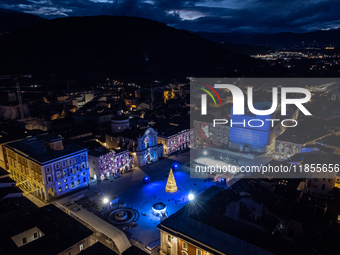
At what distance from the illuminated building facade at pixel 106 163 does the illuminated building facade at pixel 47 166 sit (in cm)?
198

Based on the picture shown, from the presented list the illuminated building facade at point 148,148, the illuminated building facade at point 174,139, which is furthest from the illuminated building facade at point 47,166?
the illuminated building facade at point 174,139

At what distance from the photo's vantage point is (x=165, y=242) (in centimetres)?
2697

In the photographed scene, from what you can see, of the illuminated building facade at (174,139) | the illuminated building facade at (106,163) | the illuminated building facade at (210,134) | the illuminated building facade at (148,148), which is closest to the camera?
the illuminated building facade at (106,163)

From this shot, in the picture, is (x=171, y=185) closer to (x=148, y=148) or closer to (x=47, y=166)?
(x=148, y=148)

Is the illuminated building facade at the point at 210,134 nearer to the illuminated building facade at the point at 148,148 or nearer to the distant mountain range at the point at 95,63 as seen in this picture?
the illuminated building facade at the point at 148,148

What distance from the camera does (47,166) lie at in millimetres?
39688

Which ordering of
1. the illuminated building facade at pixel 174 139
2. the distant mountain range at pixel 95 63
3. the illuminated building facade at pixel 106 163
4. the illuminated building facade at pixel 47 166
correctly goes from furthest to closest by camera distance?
the distant mountain range at pixel 95 63 → the illuminated building facade at pixel 174 139 → the illuminated building facade at pixel 106 163 → the illuminated building facade at pixel 47 166

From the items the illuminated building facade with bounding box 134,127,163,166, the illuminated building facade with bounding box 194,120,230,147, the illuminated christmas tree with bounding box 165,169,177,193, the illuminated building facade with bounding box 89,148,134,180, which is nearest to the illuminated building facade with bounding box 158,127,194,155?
the illuminated building facade with bounding box 134,127,163,166

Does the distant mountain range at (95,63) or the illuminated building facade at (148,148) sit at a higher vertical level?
the distant mountain range at (95,63)

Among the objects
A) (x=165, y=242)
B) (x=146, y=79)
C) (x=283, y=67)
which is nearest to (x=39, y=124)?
(x=165, y=242)

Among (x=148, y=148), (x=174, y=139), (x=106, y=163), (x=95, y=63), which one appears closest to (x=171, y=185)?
(x=106, y=163)

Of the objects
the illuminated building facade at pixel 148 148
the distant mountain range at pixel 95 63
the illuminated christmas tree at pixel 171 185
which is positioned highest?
the distant mountain range at pixel 95 63

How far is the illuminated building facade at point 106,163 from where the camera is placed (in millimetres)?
46625

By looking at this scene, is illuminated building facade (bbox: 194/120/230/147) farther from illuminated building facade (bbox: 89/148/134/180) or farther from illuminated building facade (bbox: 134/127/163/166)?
illuminated building facade (bbox: 89/148/134/180)
